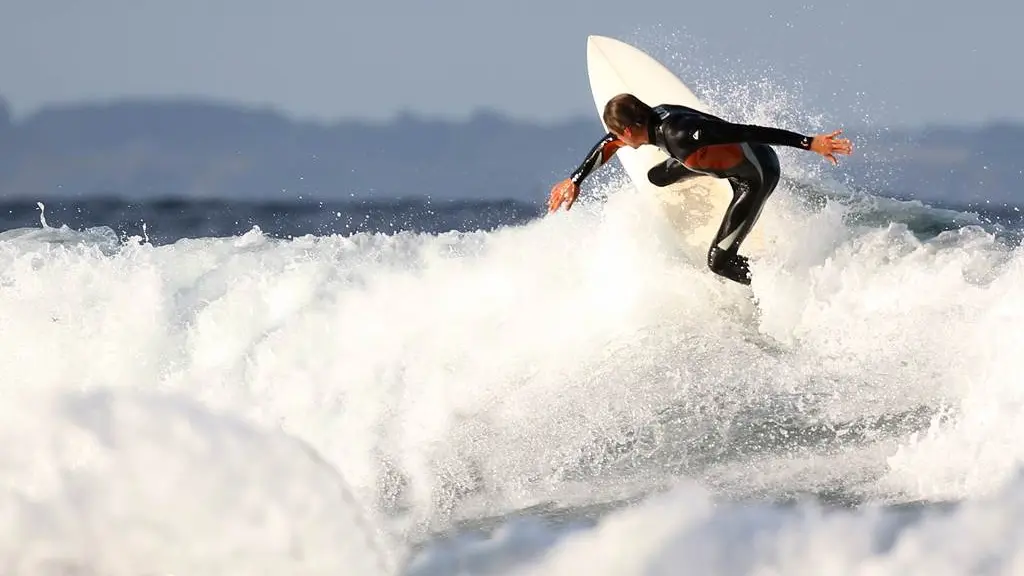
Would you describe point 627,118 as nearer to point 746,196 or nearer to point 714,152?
point 714,152

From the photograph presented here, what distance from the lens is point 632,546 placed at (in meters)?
3.30

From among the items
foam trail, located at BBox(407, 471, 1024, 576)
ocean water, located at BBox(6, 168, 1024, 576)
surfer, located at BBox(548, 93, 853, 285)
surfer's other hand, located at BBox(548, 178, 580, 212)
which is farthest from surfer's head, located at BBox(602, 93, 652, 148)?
foam trail, located at BBox(407, 471, 1024, 576)

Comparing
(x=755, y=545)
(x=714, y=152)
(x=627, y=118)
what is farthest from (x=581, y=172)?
(x=755, y=545)

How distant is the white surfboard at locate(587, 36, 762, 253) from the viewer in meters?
7.76

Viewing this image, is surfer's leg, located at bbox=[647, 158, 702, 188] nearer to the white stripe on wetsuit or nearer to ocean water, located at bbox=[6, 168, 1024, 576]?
the white stripe on wetsuit

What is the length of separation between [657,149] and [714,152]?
48.4 inches

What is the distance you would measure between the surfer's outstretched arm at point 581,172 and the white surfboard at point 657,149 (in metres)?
0.84

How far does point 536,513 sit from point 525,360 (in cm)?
246

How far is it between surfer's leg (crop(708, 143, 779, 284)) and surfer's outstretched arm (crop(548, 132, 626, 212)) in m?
0.76

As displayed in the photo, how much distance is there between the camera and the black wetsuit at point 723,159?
6.43 meters

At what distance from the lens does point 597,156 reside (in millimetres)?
6785

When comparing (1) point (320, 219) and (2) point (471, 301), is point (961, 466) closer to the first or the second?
(2) point (471, 301)

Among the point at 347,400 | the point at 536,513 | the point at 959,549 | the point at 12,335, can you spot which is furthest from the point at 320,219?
the point at 959,549

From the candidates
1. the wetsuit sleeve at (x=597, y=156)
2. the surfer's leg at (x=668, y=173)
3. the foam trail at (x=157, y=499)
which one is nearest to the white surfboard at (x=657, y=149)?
the surfer's leg at (x=668, y=173)
